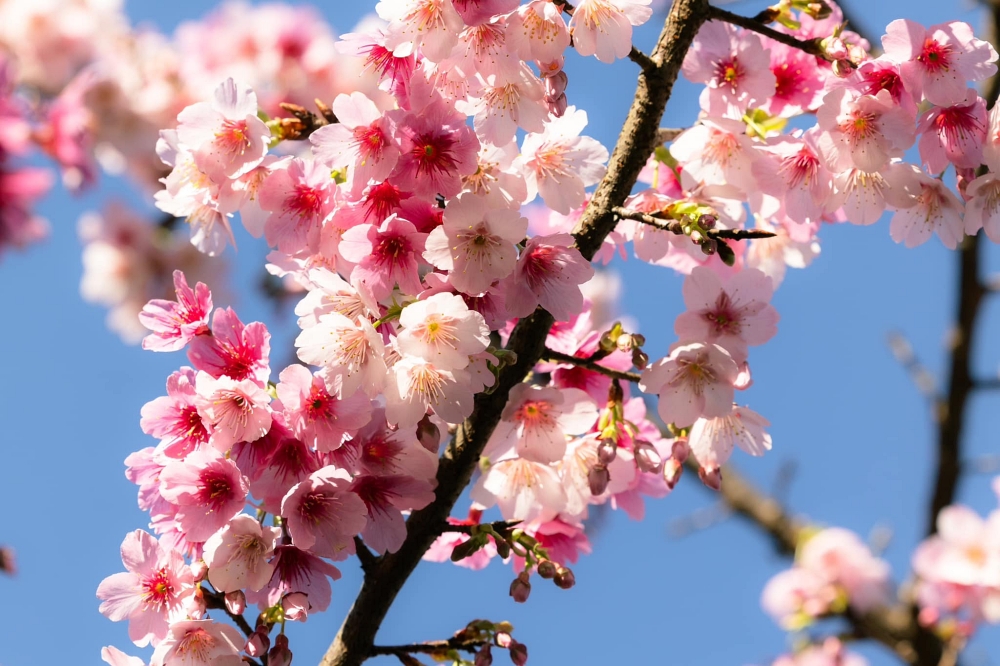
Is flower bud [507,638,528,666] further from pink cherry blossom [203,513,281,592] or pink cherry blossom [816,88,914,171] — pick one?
pink cherry blossom [816,88,914,171]

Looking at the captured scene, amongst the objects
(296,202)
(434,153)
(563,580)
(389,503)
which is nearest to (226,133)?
(296,202)

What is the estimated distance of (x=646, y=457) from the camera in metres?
1.40

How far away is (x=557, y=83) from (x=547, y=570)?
29.3 inches

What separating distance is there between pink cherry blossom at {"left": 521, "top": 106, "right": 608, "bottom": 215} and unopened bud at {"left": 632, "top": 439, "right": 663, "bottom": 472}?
0.40 meters

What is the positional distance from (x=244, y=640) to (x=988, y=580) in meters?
3.52

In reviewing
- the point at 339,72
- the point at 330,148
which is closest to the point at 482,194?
the point at 330,148

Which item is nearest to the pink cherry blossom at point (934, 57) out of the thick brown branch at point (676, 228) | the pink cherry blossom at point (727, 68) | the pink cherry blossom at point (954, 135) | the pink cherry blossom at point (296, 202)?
the pink cherry blossom at point (954, 135)

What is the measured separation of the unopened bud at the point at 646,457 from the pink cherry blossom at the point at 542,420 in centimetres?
9

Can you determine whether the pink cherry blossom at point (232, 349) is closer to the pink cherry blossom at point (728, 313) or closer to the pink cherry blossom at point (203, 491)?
the pink cherry blossom at point (203, 491)

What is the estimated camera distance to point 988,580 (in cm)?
372

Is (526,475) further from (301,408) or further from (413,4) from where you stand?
(413,4)

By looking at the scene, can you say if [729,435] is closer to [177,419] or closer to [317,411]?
[317,411]

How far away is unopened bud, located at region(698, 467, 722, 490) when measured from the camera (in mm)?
1420

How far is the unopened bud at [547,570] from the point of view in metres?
1.37
